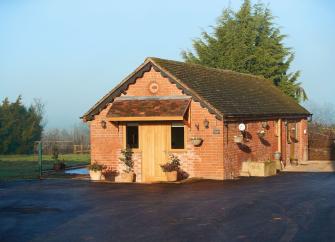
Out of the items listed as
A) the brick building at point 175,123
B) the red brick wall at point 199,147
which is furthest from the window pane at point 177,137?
the red brick wall at point 199,147

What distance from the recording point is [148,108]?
72.4 feet

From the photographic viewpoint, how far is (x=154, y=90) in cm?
2272

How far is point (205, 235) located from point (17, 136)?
150 ft

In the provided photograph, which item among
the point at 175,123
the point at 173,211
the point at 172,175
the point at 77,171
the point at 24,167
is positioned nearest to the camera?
the point at 173,211

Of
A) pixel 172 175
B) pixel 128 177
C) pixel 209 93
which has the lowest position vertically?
pixel 128 177

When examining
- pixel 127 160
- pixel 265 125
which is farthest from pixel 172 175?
pixel 265 125

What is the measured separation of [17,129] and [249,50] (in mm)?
24626

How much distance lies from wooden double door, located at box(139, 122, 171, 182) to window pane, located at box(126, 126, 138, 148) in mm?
346

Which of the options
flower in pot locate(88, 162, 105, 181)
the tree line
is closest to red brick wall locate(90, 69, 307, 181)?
flower in pot locate(88, 162, 105, 181)

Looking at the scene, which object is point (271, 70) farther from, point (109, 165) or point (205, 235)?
point (205, 235)

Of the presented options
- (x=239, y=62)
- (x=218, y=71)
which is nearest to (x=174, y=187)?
(x=218, y=71)

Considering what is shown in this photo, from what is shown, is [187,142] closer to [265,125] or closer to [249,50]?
[265,125]

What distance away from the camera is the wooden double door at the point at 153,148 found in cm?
2231

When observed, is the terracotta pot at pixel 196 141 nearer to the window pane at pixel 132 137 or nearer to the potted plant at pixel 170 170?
the potted plant at pixel 170 170
